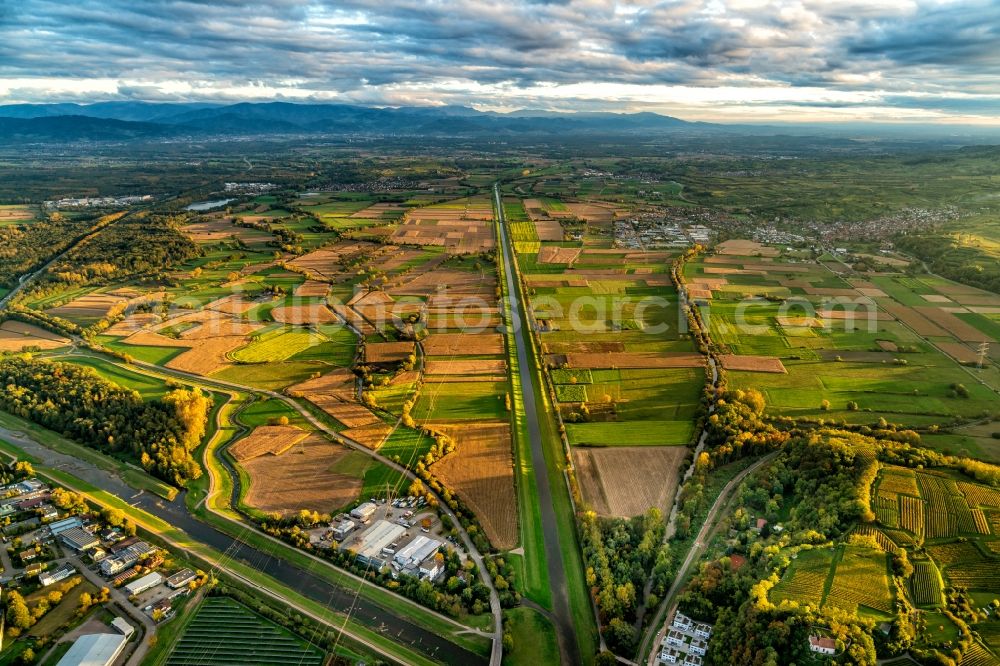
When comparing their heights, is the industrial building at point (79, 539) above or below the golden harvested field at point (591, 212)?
below

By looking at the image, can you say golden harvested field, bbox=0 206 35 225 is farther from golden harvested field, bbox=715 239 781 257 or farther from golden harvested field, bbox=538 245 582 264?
golden harvested field, bbox=715 239 781 257

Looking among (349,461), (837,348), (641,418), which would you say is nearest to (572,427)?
(641,418)

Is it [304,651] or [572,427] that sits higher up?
[572,427]

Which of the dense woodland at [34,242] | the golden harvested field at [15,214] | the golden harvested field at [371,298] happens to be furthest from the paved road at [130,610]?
the golden harvested field at [15,214]

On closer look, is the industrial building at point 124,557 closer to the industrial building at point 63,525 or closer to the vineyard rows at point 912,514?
the industrial building at point 63,525

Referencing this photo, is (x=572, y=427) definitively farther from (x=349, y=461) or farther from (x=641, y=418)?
(x=349, y=461)

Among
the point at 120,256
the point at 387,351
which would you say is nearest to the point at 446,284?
the point at 387,351
